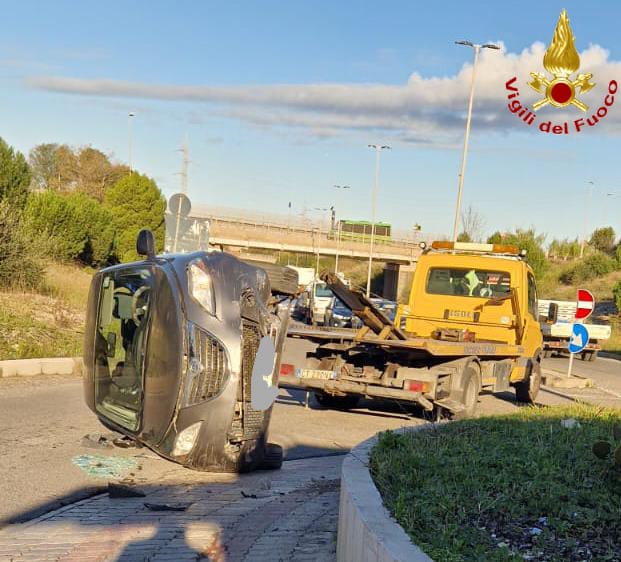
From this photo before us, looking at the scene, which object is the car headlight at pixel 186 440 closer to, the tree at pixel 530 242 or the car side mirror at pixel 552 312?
the car side mirror at pixel 552 312

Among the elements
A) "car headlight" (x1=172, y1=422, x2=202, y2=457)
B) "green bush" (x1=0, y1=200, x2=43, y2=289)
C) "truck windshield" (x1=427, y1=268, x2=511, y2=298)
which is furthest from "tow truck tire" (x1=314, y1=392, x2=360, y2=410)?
"green bush" (x1=0, y1=200, x2=43, y2=289)

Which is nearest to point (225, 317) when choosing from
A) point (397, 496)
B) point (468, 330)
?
point (397, 496)

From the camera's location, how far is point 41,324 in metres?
17.3

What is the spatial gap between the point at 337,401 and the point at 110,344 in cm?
559

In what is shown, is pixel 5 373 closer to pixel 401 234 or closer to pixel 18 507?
pixel 18 507

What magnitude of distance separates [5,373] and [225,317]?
289 inches

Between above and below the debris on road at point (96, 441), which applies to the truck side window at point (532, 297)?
above

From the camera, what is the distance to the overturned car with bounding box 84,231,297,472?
705 cm

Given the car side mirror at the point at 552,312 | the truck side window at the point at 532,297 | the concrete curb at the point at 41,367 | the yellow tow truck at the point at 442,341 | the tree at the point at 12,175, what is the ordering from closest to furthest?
the yellow tow truck at the point at 442,341 → the concrete curb at the point at 41,367 → the truck side window at the point at 532,297 → the car side mirror at the point at 552,312 → the tree at the point at 12,175

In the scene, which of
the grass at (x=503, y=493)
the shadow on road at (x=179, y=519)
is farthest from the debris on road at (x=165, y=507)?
the grass at (x=503, y=493)

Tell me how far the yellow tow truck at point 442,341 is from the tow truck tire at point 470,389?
0.02 meters

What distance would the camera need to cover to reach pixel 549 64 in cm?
1694

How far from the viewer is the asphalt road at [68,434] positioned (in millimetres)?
6938

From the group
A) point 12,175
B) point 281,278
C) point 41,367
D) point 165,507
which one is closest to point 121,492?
point 165,507
